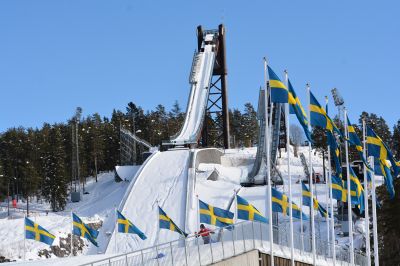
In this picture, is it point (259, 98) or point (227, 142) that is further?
point (227, 142)

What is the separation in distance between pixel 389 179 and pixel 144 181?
92.9 feet

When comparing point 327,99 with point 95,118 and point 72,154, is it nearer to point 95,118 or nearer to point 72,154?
point 72,154

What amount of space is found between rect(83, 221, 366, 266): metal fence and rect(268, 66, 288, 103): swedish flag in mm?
3805

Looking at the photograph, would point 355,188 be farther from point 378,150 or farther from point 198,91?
point 198,91

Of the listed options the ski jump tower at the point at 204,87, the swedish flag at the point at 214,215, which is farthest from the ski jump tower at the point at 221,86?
the swedish flag at the point at 214,215

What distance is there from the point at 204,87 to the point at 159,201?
25.5m

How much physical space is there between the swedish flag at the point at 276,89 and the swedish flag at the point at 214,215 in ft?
29.8

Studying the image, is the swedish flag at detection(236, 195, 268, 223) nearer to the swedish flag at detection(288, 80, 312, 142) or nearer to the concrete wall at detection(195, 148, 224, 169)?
the swedish flag at detection(288, 80, 312, 142)

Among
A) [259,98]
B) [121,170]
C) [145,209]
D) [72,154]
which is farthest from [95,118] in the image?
[145,209]

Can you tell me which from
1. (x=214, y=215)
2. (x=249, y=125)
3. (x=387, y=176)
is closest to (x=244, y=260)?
(x=387, y=176)

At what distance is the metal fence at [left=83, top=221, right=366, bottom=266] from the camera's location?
1734 centimetres

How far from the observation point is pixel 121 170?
6256 centimetres

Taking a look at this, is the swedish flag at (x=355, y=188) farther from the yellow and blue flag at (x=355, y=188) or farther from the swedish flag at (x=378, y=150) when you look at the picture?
the swedish flag at (x=378, y=150)

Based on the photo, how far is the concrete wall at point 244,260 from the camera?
61.7ft
